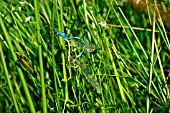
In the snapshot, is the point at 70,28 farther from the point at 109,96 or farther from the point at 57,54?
the point at 109,96

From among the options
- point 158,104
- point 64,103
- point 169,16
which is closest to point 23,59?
point 64,103

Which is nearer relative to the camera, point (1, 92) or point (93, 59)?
point (93, 59)

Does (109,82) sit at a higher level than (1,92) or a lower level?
lower

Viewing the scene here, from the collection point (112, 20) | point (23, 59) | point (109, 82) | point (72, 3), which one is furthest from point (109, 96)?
point (112, 20)

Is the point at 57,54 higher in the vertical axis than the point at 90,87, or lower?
higher

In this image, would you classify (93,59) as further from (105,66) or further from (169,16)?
(169,16)

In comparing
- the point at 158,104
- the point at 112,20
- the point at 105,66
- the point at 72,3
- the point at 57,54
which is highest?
the point at 112,20

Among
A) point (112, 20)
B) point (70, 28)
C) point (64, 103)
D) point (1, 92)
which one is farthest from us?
point (112, 20)

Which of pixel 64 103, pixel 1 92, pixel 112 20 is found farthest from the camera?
pixel 112 20

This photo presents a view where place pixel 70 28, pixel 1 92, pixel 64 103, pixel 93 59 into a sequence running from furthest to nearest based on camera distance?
pixel 1 92
pixel 70 28
pixel 93 59
pixel 64 103
